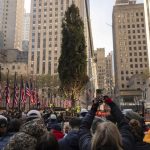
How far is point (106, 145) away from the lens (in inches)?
145

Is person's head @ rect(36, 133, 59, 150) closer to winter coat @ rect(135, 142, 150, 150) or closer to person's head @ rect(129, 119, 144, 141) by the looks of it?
winter coat @ rect(135, 142, 150, 150)

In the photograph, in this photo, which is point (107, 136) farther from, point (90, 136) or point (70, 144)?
point (70, 144)

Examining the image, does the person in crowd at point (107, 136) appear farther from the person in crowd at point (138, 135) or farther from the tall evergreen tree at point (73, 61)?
the tall evergreen tree at point (73, 61)

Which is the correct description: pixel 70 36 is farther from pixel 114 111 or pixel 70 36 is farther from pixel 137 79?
pixel 137 79

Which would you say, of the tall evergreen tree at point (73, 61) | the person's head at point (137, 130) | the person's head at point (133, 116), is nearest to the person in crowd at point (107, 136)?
the person's head at point (137, 130)

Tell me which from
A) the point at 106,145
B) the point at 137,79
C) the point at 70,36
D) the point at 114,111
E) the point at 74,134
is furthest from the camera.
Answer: the point at 137,79

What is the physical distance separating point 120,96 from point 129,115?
5051 inches

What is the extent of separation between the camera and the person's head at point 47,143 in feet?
13.7

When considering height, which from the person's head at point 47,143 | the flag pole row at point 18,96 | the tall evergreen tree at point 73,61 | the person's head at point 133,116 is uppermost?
the tall evergreen tree at point 73,61

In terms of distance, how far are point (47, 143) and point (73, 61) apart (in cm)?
3851

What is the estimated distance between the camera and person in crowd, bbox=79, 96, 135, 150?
146 inches

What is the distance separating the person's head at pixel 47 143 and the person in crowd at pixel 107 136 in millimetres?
429

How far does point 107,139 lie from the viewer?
3697 millimetres

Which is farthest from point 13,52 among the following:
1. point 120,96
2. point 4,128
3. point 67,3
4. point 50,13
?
point 4,128
